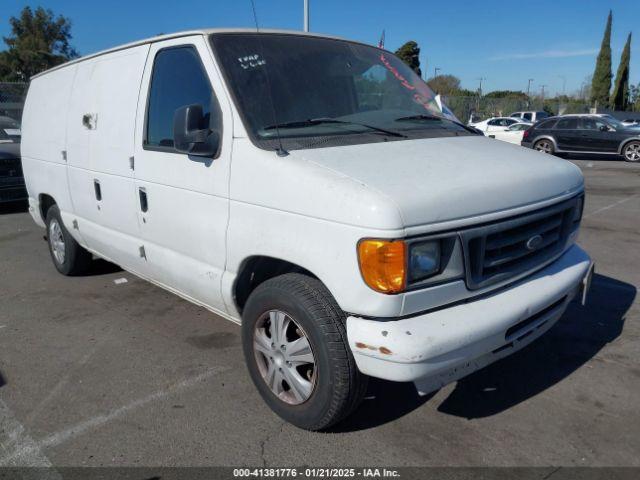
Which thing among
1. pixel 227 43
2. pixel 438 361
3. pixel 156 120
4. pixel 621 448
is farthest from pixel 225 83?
pixel 621 448

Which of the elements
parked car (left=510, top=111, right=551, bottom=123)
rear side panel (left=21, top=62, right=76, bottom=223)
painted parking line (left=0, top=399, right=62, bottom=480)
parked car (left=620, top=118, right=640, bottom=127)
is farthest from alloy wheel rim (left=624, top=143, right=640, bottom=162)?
painted parking line (left=0, top=399, right=62, bottom=480)

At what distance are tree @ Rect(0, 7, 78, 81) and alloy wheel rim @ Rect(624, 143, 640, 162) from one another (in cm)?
3885

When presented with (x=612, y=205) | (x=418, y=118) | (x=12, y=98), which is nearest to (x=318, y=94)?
(x=418, y=118)

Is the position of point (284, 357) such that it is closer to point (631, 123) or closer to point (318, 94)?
point (318, 94)

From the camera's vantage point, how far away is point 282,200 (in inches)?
109

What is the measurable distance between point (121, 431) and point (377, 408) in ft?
4.77

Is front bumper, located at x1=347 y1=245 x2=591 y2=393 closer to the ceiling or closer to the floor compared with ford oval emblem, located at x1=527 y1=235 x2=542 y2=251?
closer to the floor

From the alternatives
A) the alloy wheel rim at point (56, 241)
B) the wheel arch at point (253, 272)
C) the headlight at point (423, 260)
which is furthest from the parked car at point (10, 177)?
the headlight at point (423, 260)

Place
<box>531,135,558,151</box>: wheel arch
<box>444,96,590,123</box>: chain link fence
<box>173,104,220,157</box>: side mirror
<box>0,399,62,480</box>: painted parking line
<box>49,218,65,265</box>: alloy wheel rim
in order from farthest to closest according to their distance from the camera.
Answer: <box>444,96,590,123</box>: chain link fence → <box>531,135,558,151</box>: wheel arch → <box>49,218,65,265</box>: alloy wheel rim → <box>173,104,220,157</box>: side mirror → <box>0,399,62,480</box>: painted parking line

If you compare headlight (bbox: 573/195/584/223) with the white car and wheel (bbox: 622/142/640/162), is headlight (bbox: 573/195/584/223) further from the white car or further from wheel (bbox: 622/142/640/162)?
the white car

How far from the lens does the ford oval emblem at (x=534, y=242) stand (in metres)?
2.88

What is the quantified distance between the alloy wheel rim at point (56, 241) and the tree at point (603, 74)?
2067 inches

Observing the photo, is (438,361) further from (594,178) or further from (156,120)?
(594,178)

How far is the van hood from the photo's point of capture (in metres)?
2.47
